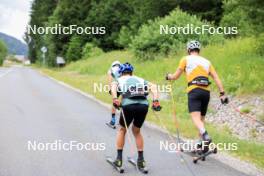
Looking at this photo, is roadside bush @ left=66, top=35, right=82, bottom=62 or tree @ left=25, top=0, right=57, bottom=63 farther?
→ tree @ left=25, top=0, right=57, bottom=63

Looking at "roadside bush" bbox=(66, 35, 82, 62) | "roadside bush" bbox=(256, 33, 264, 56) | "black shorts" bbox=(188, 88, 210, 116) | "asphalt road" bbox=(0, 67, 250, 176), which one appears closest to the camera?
"asphalt road" bbox=(0, 67, 250, 176)

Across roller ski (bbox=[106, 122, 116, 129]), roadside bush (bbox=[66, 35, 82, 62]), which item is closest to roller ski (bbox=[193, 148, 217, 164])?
roller ski (bbox=[106, 122, 116, 129])

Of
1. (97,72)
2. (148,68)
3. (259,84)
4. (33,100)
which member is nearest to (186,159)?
(259,84)

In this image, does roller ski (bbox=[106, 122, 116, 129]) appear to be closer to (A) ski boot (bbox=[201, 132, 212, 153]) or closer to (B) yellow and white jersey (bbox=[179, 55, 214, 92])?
(B) yellow and white jersey (bbox=[179, 55, 214, 92])

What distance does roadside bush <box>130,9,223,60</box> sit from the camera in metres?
27.6

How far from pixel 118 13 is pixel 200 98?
5186 centimetres

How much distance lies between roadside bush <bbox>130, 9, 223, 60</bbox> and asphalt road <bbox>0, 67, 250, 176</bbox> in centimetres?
1162

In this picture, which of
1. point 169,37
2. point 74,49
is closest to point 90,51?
point 74,49

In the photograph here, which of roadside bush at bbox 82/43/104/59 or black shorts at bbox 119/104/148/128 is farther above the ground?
roadside bush at bbox 82/43/104/59

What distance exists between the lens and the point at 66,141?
10.4m

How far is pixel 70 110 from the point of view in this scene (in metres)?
16.4

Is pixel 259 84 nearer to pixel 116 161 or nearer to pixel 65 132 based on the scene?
pixel 65 132

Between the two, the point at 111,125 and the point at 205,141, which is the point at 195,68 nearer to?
the point at 205,141

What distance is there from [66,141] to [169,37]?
19012 mm
